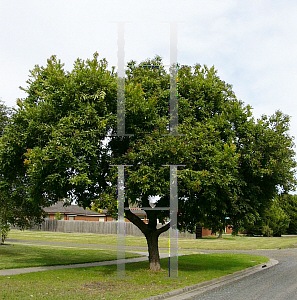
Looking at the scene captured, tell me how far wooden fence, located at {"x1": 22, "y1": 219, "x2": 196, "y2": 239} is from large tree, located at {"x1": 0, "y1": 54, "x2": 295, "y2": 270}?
32.2 metres

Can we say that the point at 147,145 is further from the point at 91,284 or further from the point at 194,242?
the point at 194,242

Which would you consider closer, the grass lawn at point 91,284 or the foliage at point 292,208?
the grass lawn at point 91,284

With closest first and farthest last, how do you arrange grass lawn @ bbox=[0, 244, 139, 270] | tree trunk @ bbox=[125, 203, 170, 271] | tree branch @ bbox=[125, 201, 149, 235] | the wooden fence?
1. tree branch @ bbox=[125, 201, 149, 235]
2. tree trunk @ bbox=[125, 203, 170, 271]
3. grass lawn @ bbox=[0, 244, 139, 270]
4. the wooden fence

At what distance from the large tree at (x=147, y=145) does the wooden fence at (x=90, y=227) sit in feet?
106

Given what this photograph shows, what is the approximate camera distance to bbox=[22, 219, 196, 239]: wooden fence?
47647mm

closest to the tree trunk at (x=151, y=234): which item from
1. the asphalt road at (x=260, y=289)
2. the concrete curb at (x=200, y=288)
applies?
the concrete curb at (x=200, y=288)

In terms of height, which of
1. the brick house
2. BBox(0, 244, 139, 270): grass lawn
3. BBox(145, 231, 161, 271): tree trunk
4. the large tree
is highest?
the large tree

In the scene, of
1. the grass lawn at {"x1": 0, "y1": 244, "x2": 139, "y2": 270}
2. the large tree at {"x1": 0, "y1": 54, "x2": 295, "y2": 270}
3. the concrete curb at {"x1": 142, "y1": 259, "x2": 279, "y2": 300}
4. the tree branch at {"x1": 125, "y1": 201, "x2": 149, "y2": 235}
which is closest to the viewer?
the concrete curb at {"x1": 142, "y1": 259, "x2": 279, "y2": 300}

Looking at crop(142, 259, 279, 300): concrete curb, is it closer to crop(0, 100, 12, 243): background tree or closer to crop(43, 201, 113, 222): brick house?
crop(0, 100, 12, 243): background tree

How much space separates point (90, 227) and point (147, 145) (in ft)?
132

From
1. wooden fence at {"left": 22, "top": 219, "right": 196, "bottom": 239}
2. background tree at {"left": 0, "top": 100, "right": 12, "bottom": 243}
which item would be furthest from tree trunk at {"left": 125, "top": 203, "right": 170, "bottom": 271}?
wooden fence at {"left": 22, "top": 219, "right": 196, "bottom": 239}

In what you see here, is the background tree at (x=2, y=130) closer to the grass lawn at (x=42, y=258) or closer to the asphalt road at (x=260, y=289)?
the grass lawn at (x=42, y=258)

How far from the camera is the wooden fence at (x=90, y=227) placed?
4765cm

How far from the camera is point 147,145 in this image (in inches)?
502
